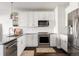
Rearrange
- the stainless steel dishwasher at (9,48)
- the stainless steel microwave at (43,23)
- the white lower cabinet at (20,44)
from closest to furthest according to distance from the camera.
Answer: the stainless steel dishwasher at (9,48) < the white lower cabinet at (20,44) < the stainless steel microwave at (43,23)

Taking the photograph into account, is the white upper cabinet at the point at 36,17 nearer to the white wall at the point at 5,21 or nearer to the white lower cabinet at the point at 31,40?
the white lower cabinet at the point at 31,40

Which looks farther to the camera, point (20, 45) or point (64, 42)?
point (20, 45)

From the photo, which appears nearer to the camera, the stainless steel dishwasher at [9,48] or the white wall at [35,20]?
the stainless steel dishwasher at [9,48]

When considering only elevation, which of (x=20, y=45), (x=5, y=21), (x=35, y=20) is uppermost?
(x=35, y=20)

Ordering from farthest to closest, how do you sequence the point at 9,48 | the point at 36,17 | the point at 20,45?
1. the point at 36,17
2. the point at 20,45
3. the point at 9,48

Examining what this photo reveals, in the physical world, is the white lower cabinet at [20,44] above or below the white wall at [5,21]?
below

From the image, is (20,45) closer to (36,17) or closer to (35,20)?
(35,20)

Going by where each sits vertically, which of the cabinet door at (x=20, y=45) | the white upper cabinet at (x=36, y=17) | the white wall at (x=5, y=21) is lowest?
the cabinet door at (x=20, y=45)

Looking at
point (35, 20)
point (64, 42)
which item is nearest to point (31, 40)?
point (35, 20)

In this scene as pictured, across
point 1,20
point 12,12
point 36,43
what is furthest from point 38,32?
point 1,20

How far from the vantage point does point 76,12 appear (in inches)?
89.7

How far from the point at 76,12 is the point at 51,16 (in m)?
1.40

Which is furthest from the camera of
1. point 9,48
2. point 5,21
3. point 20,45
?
point 20,45

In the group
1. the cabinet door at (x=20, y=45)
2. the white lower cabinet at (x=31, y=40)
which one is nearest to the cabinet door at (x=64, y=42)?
the white lower cabinet at (x=31, y=40)
